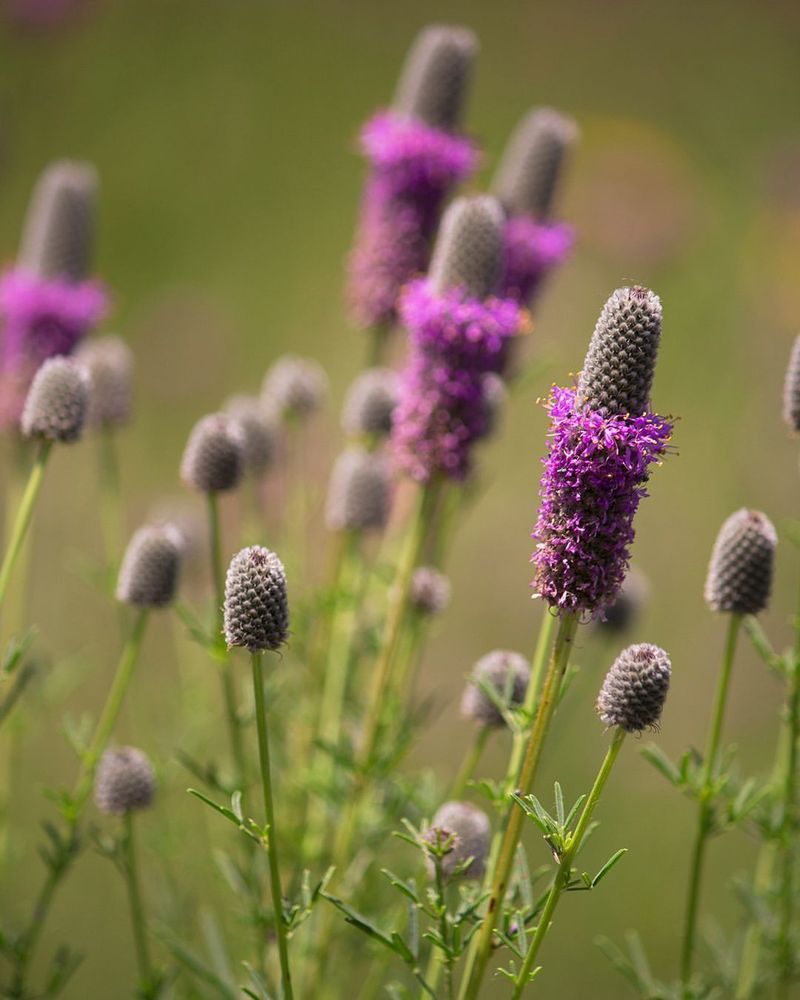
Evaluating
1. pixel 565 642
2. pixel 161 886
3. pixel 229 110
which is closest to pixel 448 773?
pixel 161 886

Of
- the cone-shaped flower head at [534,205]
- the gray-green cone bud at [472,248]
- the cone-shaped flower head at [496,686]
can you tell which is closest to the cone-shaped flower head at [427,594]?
the cone-shaped flower head at [496,686]

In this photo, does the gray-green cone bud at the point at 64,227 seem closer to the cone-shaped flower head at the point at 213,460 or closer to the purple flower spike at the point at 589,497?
the cone-shaped flower head at the point at 213,460

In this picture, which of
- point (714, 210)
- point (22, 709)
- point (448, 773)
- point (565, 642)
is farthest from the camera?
point (714, 210)

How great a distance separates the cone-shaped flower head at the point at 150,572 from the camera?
1.79 meters

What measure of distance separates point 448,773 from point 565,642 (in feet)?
9.31

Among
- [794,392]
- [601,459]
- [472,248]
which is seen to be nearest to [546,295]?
[472,248]

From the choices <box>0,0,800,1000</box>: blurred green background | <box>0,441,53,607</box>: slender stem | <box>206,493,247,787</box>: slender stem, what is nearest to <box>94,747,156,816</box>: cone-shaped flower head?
<box>206,493,247,787</box>: slender stem

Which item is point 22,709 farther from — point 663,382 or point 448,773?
point 663,382

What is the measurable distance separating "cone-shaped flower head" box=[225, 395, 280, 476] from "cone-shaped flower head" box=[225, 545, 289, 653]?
1.22 m

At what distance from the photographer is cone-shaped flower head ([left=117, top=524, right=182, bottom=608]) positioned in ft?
5.86

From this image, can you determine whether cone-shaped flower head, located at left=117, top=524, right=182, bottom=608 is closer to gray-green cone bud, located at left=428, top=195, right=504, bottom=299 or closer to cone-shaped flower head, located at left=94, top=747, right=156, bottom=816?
cone-shaped flower head, located at left=94, top=747, right=156, bottom=816

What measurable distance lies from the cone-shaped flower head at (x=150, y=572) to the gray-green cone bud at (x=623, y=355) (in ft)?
2.61

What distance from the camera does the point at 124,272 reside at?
532 cm

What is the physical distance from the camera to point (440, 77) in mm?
2447
